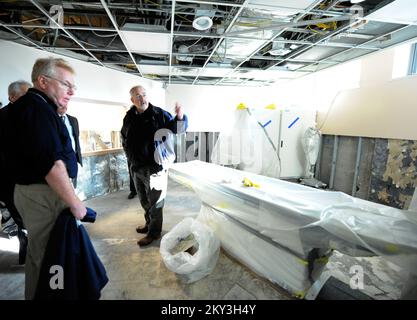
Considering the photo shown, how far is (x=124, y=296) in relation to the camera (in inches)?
55.3

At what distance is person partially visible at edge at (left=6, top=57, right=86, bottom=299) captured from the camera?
929mm

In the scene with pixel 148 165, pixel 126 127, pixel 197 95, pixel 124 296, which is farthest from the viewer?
pixel 197 95

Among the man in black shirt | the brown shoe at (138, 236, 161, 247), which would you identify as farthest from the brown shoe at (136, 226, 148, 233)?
the man in black shirt

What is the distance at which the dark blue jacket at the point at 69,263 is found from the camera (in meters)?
0.99

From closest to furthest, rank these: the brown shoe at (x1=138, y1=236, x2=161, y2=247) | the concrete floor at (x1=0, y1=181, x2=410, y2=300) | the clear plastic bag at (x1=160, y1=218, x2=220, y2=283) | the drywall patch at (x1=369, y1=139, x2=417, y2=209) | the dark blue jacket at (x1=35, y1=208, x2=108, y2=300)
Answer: the dark blue jacket at (x1=35, y1=208, x2=108, y2=300) → the concrete floor at (x1=0, y1=181, x2=410, y2=300) → the clear plastic bag at (x1=160, y1=218, x2=220, y2=283) → the brown shoe at (x1=138, y1=236, x2=161, y2=247) → the drywall patch at (x1=369, y1=139, x2=417, y2=209)

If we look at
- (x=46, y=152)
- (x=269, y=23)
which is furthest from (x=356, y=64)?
(x=46, y=152)

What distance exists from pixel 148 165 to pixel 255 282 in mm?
1281

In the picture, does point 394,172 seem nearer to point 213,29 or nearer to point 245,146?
point 245,146

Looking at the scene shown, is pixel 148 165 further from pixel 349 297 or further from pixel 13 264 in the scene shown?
pixel 349 297

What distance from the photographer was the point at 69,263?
101 centimetres

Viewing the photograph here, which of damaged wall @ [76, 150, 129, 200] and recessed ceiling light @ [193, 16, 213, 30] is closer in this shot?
recessed ceiling light @ [193, 16, 213, 30]

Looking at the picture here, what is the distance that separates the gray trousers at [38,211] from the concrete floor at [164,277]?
61 centimetres

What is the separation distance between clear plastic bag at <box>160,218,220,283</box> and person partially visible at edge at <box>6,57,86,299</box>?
795mm

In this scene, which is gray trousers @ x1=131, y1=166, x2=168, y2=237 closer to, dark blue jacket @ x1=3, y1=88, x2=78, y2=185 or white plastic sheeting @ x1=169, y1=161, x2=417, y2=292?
white plastic sheeting @ x1=169, y1=161, x2=417, y2=292
